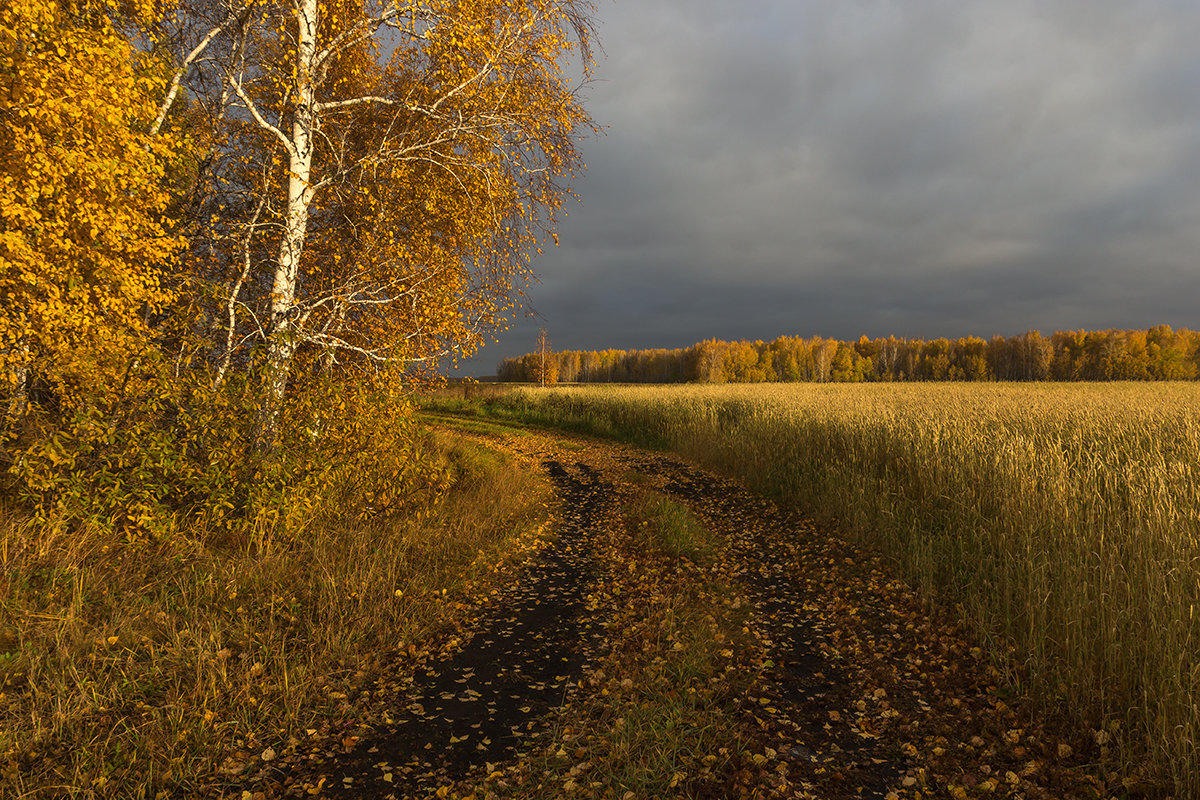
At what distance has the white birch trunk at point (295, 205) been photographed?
24.8 feet

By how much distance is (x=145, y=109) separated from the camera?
632 cm

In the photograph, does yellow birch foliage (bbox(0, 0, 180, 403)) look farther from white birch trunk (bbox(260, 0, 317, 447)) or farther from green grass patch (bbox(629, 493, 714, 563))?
green grass patch (bbox(629, 493, 714, 563))

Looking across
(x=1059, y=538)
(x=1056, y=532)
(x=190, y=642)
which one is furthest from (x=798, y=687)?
(x=190, y=642)

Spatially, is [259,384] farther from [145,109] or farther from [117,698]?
[117,698]

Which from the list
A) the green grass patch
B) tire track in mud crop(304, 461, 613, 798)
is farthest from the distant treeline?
tire track in mud crop(304, 461, 613, 798)

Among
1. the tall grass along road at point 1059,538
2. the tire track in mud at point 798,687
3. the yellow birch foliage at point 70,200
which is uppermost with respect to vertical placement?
the yellow birch foliage at point 70,200

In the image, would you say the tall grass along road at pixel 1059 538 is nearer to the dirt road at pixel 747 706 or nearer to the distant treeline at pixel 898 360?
the dirt road at pixel 747 706

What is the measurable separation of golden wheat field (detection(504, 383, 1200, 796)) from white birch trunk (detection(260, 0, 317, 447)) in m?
9.49

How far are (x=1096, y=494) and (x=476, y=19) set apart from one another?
11380 millimetres

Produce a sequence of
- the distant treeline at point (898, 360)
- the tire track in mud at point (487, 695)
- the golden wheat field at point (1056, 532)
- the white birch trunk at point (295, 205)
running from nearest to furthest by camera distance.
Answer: the tire track in mud at point (487, 695)
the golden wheat field at point (1056, 532)
the white birch trunk at point (295, 205)
the distant treeline at point (898, 360)

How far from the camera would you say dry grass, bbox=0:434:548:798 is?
3.81m

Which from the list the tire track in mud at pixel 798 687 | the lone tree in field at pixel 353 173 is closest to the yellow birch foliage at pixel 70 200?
the lone tree in field at pixel 353 173

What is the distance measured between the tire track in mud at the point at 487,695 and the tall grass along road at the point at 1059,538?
440 cm

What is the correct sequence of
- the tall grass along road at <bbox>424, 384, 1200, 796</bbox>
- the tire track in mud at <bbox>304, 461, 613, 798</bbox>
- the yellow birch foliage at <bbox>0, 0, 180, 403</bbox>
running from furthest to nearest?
1. the yellow birch foliage at <bbox>0, 0, 180, 403</bbox>
2. the tall grass along road at <bbox>424, 384, 1200, 796</bbox>
3. the tire track in mud at <bbox>304, 461, 613, 798</bbox>
